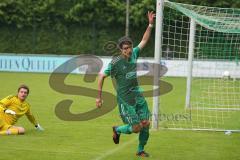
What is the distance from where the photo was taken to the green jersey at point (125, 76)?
32.0 feet

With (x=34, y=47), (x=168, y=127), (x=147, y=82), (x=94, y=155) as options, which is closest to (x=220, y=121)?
(x=168, y=127)

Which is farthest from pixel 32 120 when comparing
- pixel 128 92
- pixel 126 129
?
pixel 128 92

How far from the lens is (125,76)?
9797 mm

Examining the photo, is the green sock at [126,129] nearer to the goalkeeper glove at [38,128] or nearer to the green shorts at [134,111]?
the green shorts at [134,111]

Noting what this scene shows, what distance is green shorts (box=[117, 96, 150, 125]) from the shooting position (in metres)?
9.70

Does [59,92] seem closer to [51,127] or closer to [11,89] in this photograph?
[11,89]

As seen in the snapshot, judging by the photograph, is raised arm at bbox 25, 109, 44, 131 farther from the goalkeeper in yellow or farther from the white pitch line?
the white pitch line

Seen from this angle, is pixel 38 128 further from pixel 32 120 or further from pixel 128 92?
pixel 128 92

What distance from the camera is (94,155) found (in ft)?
33.0

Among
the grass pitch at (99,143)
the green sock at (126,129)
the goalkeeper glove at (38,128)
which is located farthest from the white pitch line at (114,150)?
the goalkeeper glove at (38,128)

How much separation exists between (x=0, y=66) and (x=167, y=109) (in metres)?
19.0

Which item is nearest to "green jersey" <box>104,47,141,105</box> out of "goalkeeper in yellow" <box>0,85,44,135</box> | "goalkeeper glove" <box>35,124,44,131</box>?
"goalkeeper in yellow" <box>0,85,44,135</box>

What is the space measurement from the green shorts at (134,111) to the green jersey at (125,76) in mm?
66

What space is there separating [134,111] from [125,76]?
0.60 meters
